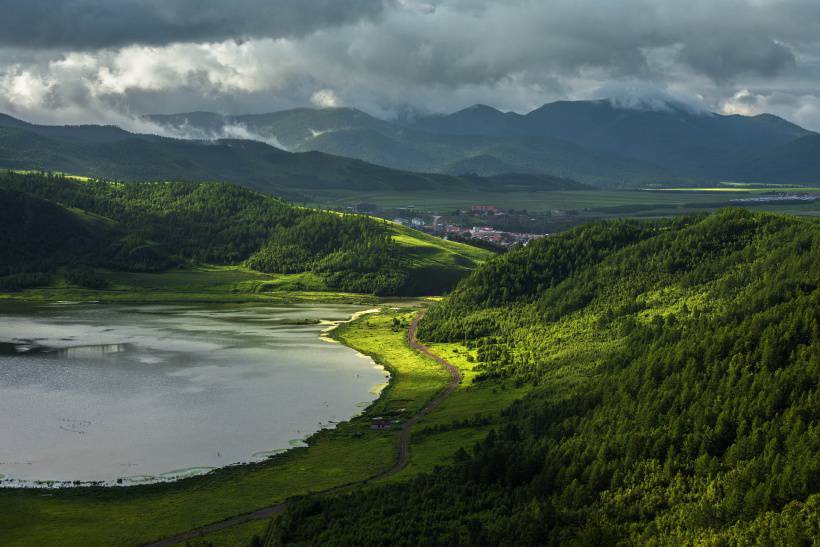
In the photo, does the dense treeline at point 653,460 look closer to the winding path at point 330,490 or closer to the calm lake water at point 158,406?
the winding path at point 330,490

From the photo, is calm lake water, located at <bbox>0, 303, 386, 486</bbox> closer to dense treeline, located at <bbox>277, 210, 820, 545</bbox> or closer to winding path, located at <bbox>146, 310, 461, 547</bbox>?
winding path, located at <bbox>146, 310, 461, 547</bbox>

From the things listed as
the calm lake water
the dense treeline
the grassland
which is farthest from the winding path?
the calm lake water

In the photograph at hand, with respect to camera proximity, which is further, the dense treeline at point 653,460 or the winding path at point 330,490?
the winding path at point 330,490

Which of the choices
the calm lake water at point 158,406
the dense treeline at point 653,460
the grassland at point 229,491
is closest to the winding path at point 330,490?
the grassland at point 229,491

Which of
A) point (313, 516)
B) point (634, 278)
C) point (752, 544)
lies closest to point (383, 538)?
point (313, 516)

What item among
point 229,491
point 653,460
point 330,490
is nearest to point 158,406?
point 229,491

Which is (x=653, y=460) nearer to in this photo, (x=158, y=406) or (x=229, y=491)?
(x=229, y=491)
